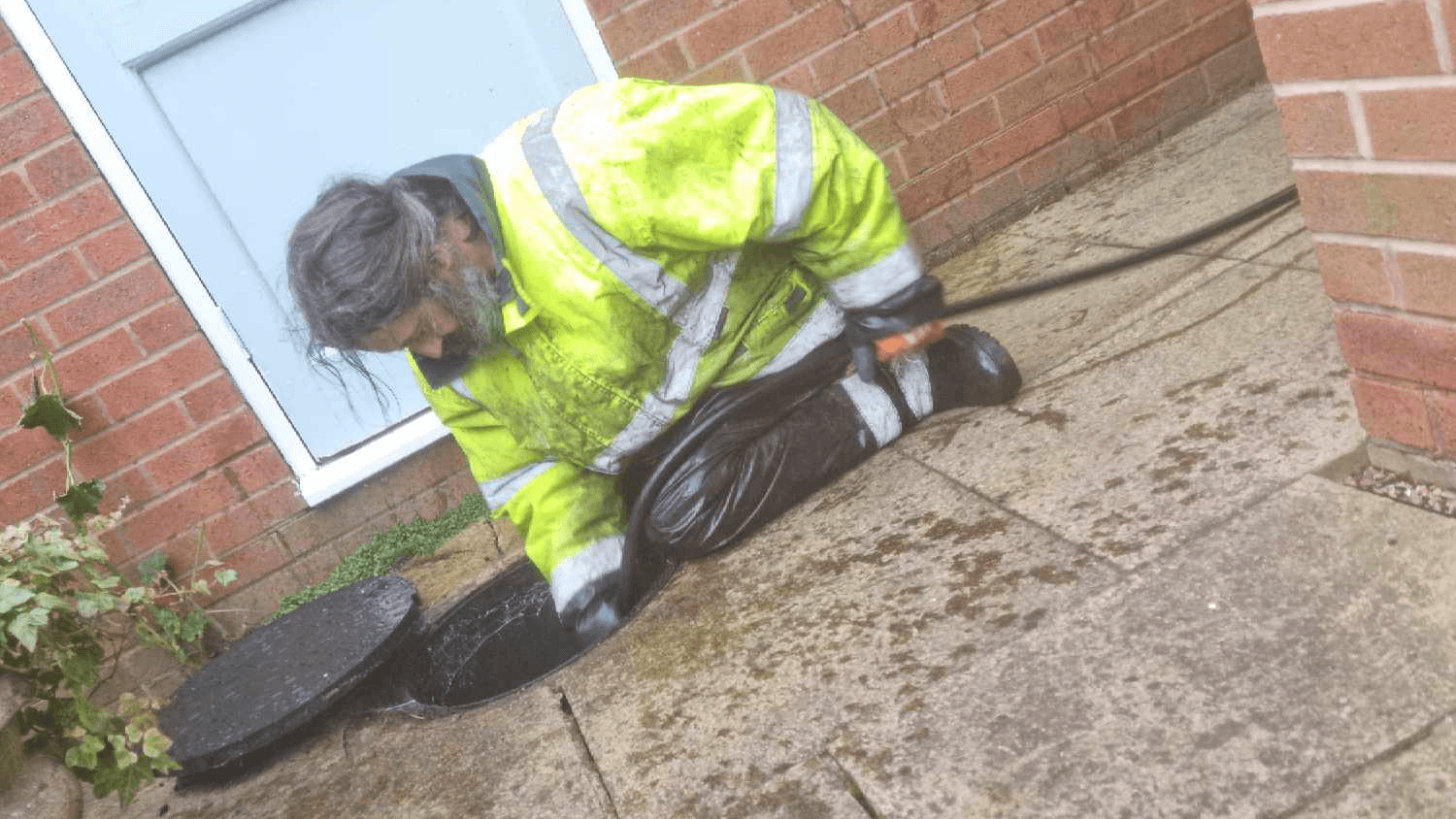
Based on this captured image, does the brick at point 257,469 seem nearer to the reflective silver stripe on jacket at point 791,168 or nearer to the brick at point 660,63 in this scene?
the brick at point 660,63

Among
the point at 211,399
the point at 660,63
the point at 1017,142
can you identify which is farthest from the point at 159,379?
the point at 1017,142

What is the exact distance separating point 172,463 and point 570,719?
1738mm

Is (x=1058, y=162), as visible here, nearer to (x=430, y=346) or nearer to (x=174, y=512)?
(x=430, y=346)

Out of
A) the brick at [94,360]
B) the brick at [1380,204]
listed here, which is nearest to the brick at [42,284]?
the brick at [94,360]

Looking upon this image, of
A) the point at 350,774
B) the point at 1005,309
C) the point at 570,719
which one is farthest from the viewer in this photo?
the point at 1005,309

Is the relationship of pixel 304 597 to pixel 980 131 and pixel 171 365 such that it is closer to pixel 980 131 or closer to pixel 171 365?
pixel 171 365

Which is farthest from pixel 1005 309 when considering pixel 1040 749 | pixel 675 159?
pixel 1040 749

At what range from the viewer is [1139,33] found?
13.4 feet

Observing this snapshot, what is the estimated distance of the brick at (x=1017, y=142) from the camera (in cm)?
405

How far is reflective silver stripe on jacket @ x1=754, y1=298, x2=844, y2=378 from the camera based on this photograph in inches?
118

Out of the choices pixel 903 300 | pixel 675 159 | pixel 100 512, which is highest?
pixel 675 159

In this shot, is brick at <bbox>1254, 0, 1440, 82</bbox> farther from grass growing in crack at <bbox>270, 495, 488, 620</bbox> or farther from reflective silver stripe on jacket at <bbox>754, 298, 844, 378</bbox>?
grass growing in crack at <bbox>270, 495, 488, 620</bbox>

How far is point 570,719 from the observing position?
2410 mm

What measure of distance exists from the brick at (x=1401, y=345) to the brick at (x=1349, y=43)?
0.37 m
